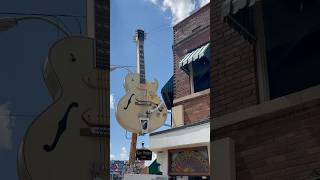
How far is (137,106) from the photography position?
27.3 metres

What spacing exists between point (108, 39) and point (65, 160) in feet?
6.94

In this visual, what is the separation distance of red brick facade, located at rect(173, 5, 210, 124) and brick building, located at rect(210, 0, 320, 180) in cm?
943

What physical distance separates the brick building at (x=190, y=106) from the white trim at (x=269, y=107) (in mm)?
9478

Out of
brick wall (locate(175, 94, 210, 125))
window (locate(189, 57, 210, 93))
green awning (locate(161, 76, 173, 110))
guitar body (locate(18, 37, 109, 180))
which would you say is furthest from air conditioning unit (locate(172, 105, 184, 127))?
guitar body (locate(18, 37, 109, 180))

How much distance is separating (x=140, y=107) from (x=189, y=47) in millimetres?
9801

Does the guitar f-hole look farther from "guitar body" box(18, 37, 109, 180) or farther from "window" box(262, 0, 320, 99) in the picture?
"window" box(262, 0, 320, 99)

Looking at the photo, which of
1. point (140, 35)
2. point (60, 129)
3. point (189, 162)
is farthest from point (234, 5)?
point (140, 35)

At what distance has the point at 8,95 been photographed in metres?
7.79

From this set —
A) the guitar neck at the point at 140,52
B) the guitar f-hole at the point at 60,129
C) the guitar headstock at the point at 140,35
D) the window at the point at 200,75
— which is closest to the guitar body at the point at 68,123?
the guitar f-hole at the point at 60,129

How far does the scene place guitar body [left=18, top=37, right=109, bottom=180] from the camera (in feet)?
23.2

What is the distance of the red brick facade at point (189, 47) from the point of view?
16.7 m

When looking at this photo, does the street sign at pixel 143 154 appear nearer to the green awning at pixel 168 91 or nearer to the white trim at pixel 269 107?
the green awning at pixel 168 91

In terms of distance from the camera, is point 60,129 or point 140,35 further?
point 140,35

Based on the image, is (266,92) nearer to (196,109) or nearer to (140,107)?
(196,109)
